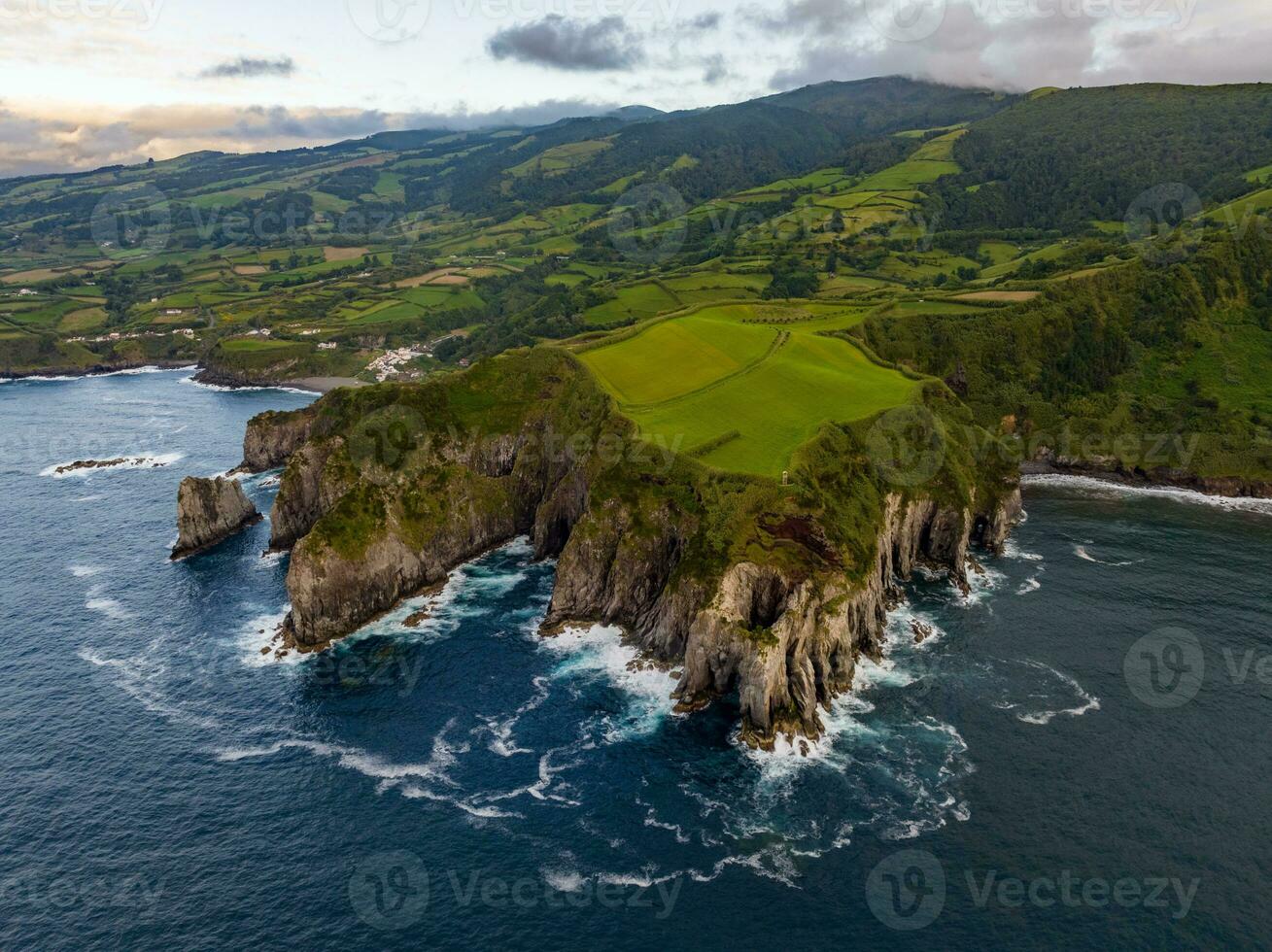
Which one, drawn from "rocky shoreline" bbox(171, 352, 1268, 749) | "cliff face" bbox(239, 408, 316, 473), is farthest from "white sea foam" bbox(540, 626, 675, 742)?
"cliff face" bbox(239, 408, 316, 473)

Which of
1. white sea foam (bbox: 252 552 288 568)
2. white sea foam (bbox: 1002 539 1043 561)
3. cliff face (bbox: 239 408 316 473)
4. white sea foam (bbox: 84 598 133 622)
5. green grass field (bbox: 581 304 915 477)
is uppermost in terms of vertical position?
green grass field (bbox: 581 304 915 477)

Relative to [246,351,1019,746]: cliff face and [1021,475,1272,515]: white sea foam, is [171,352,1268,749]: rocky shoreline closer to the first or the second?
[246,351,1019,746]: cliff face

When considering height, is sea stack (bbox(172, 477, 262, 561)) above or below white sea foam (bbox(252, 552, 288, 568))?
above

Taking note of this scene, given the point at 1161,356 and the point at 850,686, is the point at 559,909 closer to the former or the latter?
the point at 850,686

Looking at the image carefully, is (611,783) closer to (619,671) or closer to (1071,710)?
(619,671)

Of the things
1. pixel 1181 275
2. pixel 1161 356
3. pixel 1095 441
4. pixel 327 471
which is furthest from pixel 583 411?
pixel 1181 275

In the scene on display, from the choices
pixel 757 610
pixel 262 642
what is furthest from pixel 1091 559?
pixel 262 642

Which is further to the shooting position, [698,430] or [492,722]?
[698,430]
